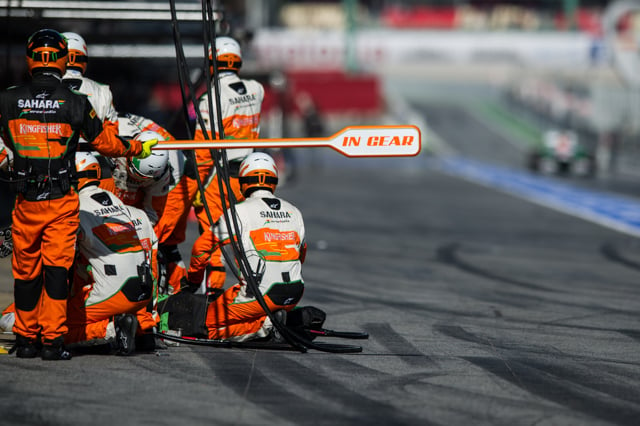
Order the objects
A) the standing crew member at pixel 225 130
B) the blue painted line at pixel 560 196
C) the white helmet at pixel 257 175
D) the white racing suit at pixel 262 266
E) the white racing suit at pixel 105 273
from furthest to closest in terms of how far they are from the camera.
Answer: the blue painted line at pixel 560 196, the standing crew member at pixel 225 130, the white helmet at pixel 257 175, the white racing suit at pixel 262 266, the white racing suit at pixel 105 273

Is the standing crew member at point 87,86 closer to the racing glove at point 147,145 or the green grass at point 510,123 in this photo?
the racing glove at point 147,145

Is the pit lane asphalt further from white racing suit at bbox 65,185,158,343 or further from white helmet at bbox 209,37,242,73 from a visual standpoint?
white helmet at bbox 209,37,242,73

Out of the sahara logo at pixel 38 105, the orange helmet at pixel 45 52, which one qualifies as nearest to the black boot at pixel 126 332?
the sahara logo at pixel 38 105

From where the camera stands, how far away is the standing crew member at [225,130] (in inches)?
297

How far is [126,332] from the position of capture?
595 cm

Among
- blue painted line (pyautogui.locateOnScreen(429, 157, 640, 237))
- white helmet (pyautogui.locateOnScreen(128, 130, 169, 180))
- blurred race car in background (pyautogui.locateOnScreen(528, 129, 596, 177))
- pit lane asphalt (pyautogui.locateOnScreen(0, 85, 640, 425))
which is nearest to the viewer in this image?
pit lane asphalt (pyautogui.locateOnScreen(0, 85, 640, 425))

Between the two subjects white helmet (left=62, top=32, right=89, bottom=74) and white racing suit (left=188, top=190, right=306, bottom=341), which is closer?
white racing suit (left=188, top=190, right=306, bottom=341)

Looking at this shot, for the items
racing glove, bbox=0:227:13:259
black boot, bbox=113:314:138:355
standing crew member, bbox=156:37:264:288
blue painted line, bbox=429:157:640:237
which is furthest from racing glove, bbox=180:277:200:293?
blue painted line, bbox=429:157:640:237

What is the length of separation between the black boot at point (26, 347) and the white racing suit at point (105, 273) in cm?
23

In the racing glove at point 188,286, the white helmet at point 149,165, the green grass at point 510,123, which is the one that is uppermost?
the white helmet at point 149,165

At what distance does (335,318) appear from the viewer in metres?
7.59

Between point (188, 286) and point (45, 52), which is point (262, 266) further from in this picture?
point (45, 52)

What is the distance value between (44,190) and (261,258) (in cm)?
140

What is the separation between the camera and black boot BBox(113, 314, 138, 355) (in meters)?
5.92
